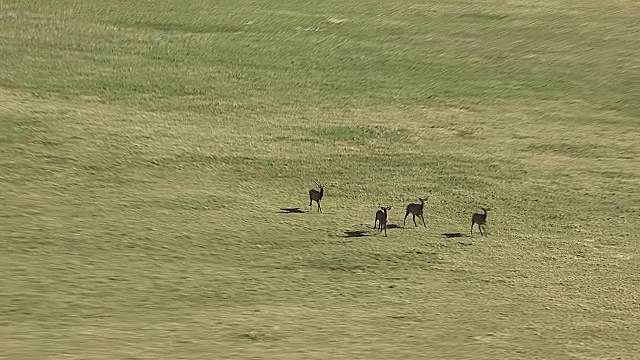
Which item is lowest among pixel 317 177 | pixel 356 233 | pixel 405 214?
pixel 356 233

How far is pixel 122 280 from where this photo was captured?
265 inches

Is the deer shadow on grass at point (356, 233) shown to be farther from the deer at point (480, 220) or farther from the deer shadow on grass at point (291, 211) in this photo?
the deer at point (480, 220)

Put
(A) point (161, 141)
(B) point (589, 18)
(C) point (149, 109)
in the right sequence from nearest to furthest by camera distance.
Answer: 1. (A) point (161, 141)
2. (C) point (149, 109)
3. (B) point (589, 18)

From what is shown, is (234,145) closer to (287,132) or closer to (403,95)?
(287,132)

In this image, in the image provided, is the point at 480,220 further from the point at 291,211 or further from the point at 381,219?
the point at 291,211

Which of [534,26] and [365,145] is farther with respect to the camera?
[534,26]

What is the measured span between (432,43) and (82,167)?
448 cm

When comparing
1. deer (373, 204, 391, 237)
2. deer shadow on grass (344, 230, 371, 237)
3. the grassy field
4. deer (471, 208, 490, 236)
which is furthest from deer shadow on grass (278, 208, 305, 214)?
deer (471, 208, 490, 236)

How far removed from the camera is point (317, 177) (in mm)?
8844

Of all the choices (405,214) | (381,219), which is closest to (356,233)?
(381,219)

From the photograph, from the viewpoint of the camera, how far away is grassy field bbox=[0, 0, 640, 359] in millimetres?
6238

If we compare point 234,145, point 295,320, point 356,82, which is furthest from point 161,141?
point 295,320

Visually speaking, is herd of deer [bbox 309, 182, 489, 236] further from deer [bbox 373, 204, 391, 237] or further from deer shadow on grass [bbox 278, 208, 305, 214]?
deer shadow on grass [bbox 278, 208, 305, 214]

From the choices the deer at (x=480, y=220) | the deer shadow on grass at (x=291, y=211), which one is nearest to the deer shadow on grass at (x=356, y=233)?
the deer shadow on grass at (x=291, y=211)
